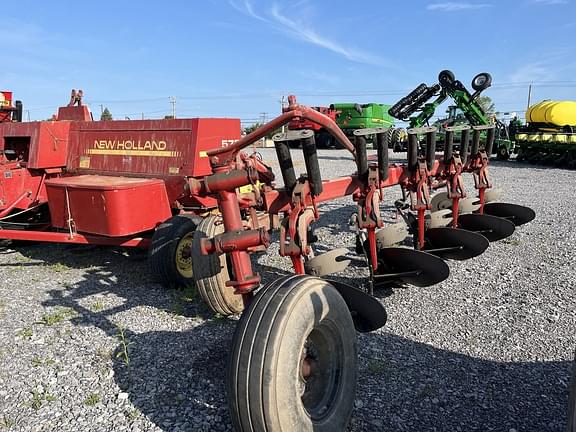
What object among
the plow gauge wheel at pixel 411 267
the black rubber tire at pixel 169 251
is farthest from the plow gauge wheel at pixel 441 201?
the black rubber tire at pixel 169 251

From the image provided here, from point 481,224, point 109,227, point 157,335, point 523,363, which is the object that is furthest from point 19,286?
point 481,224

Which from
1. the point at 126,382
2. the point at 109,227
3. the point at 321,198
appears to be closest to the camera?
the point at 126,382

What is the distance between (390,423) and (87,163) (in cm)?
447

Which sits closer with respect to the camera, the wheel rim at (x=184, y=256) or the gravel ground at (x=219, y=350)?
the gravel ground at (x=219, y=350)

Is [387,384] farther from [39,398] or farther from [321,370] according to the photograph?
[39,398]

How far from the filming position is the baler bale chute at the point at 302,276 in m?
2.02

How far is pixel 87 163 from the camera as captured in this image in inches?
222

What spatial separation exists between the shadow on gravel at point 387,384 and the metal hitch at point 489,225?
2.43 meters

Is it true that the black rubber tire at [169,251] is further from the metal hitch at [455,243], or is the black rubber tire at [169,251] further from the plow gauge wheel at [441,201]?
the plow gauge wheel at [441,201]

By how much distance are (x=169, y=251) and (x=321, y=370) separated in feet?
7.93

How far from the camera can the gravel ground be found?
2.68 metres

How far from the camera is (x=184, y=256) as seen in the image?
4684mm

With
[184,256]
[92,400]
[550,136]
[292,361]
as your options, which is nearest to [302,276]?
[292,361]

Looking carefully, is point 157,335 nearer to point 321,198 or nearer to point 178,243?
point 178,243
